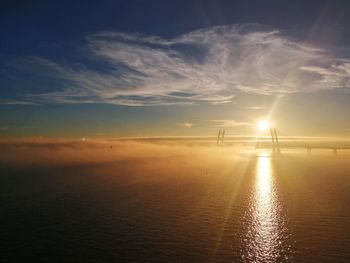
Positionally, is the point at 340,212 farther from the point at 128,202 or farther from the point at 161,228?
the point at 128,202

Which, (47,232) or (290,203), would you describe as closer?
(47,232)

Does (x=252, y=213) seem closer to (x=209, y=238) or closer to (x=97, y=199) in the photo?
(x=209, y=238)

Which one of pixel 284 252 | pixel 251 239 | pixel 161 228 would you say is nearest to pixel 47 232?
pixel 161 228

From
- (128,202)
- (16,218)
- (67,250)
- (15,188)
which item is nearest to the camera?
(67,250)

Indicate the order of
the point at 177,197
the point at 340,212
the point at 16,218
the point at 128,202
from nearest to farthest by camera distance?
the point at 16,218, the point at 340,212, the point at 128,202, the point at 177,197

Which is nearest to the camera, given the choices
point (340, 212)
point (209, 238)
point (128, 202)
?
point (209, 238)

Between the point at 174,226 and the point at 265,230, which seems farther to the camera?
the point at 174,226

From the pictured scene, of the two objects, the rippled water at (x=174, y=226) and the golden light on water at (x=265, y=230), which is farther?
the golden light on water at (x=265, y=230)

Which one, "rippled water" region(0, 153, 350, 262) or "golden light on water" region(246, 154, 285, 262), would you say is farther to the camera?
"golden light on water" region(246, 154, 285, 262)

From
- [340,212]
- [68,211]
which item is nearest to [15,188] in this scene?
[68,211]
